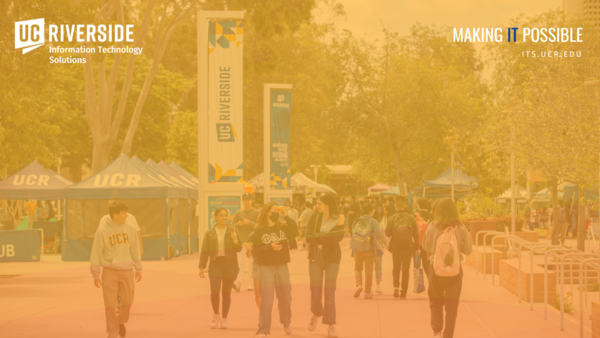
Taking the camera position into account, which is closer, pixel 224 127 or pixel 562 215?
pixel 224 127

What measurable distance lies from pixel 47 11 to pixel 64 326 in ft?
22.8

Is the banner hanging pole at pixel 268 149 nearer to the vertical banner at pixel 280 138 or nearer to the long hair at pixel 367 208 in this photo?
the vertical banner at pixel 280 138

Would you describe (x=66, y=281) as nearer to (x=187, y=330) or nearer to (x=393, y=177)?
(x=187, y=330)

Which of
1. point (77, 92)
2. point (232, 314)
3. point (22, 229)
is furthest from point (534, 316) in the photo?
point (77, 92)

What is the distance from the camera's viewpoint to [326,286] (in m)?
8.94

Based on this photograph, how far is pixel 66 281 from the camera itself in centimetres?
1569

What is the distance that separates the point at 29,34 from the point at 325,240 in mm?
8262

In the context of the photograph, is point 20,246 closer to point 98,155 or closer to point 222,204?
point 98,155

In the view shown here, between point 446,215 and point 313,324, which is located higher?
point 446,215

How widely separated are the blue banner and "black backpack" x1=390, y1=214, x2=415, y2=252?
1269 cm

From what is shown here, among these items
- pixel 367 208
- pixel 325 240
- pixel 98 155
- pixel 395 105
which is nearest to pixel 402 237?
pixel 367 208

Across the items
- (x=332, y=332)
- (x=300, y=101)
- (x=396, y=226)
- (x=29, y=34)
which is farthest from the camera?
(x=300, y=101)

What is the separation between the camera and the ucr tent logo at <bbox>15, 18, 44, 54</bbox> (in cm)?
1384

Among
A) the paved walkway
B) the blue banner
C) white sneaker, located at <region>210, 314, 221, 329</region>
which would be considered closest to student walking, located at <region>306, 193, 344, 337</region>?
the paved walkway
